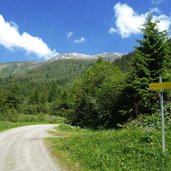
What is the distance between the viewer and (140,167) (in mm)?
10945

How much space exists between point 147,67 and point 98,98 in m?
11.1

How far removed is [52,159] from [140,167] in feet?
16.9

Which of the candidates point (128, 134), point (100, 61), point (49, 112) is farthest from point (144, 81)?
point (49, 112)

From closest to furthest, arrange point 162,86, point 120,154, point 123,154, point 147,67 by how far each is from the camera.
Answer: point 162,86
point 123,154
point 120,154
point 147,67

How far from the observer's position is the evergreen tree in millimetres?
27766

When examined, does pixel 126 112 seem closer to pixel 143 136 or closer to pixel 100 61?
pixel 143 136

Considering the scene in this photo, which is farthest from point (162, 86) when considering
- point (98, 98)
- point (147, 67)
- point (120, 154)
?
point (98, 98)

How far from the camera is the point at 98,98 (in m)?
38.5

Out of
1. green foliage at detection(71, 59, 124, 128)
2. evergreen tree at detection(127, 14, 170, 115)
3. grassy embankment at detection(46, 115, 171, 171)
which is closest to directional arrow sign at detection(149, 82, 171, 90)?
grassy embankment at detection(46, 115, 171, 171)

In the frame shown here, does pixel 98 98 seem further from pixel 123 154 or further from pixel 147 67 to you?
pixel 123 154

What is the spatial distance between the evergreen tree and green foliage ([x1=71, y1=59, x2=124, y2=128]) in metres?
4.47

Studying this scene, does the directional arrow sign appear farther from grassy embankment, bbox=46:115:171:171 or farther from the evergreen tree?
the evergreen tree

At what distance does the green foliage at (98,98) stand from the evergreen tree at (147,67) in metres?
4.47

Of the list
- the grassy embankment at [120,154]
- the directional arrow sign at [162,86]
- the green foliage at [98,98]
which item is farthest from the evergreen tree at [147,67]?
the directional arrow sign at [162,86]
